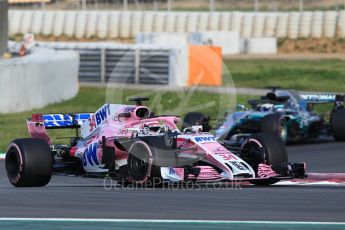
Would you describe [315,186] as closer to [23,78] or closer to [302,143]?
[302,143]

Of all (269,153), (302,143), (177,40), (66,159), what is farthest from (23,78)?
(177,40)

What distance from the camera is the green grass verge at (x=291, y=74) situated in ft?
127

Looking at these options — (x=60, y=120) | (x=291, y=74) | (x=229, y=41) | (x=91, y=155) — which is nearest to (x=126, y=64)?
(x=291, y=74)

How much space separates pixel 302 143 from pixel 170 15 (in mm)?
41193

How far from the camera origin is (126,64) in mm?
40906

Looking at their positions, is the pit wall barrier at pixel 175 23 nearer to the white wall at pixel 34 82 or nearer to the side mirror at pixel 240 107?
the white wall at pixel 34 82

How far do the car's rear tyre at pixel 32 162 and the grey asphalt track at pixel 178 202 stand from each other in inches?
6.1

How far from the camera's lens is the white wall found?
26625 mm

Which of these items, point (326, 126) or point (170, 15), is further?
point (170, 15)

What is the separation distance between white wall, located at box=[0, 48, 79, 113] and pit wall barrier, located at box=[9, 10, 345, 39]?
26.6 meters

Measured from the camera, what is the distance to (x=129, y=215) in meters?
11.1

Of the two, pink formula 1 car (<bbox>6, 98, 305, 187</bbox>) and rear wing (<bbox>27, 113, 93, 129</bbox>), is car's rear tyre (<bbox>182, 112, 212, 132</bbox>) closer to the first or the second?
rear wing (<bbox>27, 113, 93, 129</bbox>)

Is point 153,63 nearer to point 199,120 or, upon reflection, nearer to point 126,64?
point 126,64

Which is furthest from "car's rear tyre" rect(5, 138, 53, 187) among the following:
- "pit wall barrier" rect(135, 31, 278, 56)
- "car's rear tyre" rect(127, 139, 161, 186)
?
"pit wall barrier" rect(135, 31, 278, 56)
